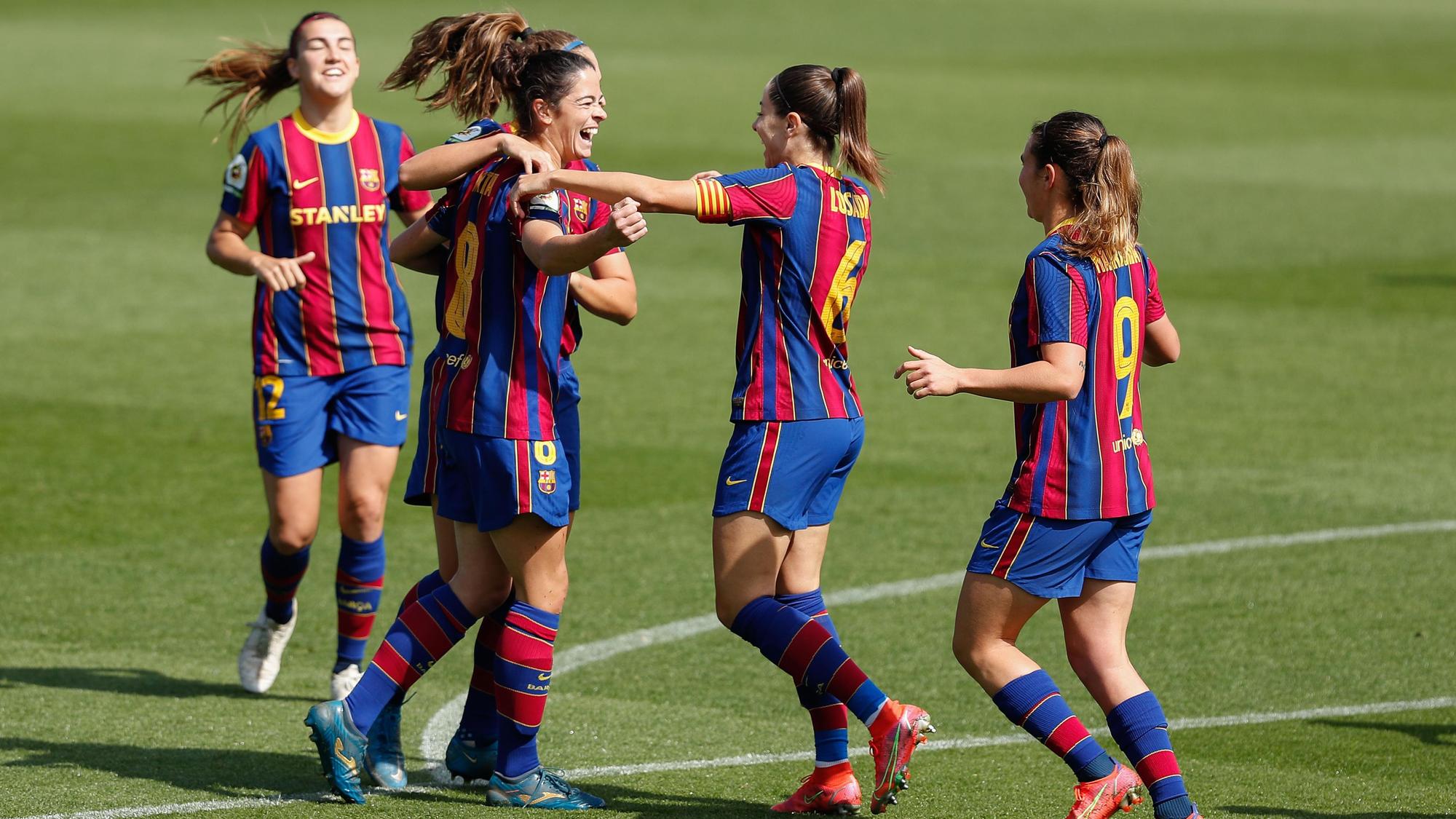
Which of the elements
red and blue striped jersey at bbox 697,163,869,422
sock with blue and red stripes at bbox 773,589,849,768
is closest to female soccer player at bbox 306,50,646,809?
red and blue striped jersey at bbox 697,163,869,422

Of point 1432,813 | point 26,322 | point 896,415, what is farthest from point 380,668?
point 26,322

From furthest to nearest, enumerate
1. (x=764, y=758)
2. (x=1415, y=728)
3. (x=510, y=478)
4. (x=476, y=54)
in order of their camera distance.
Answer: (x=1415, y=728) → (x=764, y=758) → (x=476, y=54) → (x=510, y=478)

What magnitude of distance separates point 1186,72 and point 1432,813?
30.4 m

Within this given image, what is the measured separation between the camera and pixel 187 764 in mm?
5492

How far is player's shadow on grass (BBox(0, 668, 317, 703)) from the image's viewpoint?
20.8 feet

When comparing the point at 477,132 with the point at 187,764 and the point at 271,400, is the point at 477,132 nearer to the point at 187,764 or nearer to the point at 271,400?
the point at 271,400

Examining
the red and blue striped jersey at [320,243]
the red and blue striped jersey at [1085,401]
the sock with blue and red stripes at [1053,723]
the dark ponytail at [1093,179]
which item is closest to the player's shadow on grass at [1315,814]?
the sock with blue and red stripes at [1053,723]

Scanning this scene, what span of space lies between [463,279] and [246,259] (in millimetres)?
1389

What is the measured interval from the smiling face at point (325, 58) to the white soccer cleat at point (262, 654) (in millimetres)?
1790

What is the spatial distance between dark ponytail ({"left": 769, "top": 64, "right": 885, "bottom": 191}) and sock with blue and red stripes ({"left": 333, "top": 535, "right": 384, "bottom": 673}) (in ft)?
7.80

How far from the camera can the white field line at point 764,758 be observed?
16.4ft

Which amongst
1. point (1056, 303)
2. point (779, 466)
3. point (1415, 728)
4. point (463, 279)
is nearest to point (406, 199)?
point (463, 279)

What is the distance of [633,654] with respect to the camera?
268 inches

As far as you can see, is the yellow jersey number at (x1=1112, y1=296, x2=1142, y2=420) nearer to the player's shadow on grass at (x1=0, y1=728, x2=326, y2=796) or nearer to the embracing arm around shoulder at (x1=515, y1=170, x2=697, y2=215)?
the embracing arm around shoulder at (x1=515, y1=170, x2=697, y2=215)
